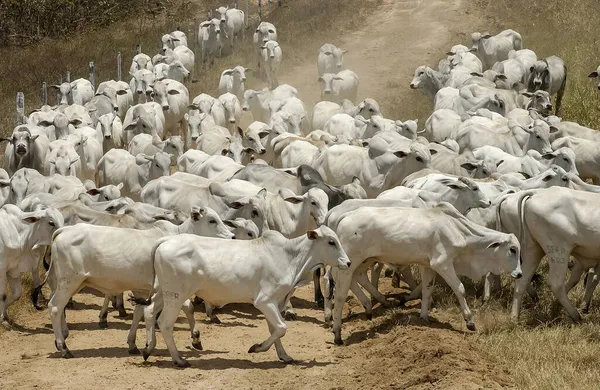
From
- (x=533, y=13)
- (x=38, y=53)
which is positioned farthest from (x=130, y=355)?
(x=533, y=13)

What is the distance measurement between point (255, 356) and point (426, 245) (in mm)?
2251

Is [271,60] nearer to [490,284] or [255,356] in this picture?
[490,284]

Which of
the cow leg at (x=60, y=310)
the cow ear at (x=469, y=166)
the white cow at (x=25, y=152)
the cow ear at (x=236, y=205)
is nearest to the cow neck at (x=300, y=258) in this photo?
the cow leg at (x=60, y=310)

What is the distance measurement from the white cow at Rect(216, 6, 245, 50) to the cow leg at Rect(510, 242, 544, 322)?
21035 mm

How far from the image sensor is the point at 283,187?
50.7 ft

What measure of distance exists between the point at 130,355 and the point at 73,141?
7.66 m

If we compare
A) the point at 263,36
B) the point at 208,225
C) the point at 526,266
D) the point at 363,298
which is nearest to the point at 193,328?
the point at 208,225

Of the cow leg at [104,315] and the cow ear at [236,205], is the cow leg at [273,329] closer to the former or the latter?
the cow leg at [104,315]

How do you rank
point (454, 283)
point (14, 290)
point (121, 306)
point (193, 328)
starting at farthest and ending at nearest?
point (121, 306) < point (14, 290) < point (454, 283) < point (193, 328)

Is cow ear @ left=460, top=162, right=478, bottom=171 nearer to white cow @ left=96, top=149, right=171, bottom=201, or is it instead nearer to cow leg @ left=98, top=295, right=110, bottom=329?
white cow @ left=96, top=149, right=171, bottom=201

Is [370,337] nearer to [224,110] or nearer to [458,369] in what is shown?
[458,369]

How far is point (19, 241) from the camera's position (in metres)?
12.9

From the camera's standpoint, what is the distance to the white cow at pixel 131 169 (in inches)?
671

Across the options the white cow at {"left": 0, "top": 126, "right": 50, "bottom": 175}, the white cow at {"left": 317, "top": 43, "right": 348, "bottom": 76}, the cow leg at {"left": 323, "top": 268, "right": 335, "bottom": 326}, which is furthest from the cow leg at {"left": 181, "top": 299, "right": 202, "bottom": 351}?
the white cow at {"left": 317, "top": 43, "right": 348, "bottom": 76}
